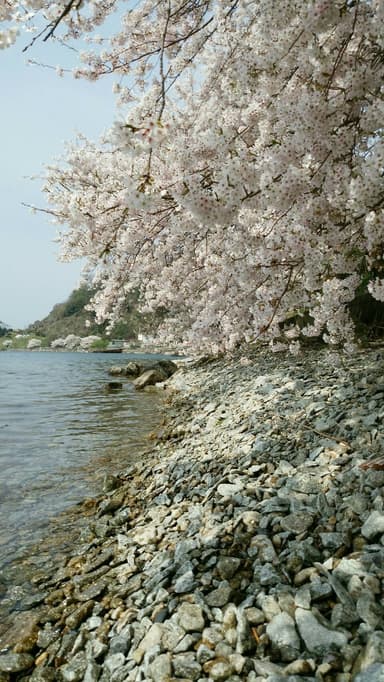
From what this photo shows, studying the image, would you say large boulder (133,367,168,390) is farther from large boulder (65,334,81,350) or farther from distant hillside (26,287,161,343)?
large boulder (65,334,81,350)

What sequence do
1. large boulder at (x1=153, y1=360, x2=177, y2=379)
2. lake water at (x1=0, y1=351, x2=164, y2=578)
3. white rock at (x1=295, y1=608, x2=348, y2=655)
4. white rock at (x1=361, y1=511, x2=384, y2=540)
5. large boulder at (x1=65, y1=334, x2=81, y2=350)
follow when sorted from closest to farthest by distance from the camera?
1. white rock at (x1=295, y1=608, x2=348, y2=655)
2. white rock at (x1=361, y1=511, x2=384, y2=540)
3. lake water at (x1=0, y1=351, x2=164, y2=578)
4. large boulder at (x1=153, y1=360, x2=177, y2=379)
5. large boulder at (x1=65, y1=334, x2=81, y2=350)

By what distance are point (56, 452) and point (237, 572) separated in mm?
7334

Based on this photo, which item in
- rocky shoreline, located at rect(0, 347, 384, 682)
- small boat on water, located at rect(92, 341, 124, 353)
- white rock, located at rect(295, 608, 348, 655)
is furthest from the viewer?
small boat on water, located at rect(92, 341, 124, 353)

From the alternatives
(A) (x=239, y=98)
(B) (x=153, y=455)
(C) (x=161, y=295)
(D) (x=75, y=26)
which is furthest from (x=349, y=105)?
(C) (x=161, y=295)

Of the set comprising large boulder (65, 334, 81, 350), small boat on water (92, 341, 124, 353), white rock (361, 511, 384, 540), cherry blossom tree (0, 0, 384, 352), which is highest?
cherry blossom tree (0, 0, 384, 352)

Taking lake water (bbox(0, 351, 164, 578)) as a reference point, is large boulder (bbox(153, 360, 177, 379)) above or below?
above

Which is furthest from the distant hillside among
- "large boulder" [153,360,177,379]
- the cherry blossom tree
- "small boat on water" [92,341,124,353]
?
the cherry blossom tree

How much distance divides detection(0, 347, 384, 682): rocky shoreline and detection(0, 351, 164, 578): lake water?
2.64ft

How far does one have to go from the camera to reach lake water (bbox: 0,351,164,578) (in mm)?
6195

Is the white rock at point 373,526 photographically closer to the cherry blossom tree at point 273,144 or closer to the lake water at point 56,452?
the cherry blossom tree at point 273,144

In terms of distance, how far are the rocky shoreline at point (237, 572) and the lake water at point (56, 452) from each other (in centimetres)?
80

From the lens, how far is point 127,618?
3334mm

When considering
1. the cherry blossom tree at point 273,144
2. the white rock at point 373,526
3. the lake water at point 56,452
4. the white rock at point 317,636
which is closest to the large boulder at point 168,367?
the lake water at point 56,452

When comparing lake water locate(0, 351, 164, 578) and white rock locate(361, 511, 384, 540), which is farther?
lake water locate(0, 351, 164, 578)
